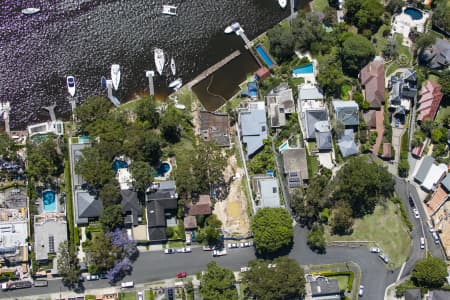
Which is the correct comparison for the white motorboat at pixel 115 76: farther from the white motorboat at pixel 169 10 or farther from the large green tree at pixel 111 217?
the large green tree at pixel 111 217

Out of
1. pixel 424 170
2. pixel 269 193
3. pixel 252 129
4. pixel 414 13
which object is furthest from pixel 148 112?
pixel 414 13

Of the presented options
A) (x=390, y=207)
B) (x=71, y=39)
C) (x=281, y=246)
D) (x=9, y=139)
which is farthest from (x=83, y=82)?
(x=390, y=207)

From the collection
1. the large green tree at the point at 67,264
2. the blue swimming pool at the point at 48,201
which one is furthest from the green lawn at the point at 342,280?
the blue swimming pool at the point at 48,201

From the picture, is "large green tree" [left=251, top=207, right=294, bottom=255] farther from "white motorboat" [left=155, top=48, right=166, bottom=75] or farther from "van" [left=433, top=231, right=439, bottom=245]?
"white motorboat" [left=155, top=48, right=166, bottom=75]

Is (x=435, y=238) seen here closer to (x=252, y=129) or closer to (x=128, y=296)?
(x=252, y=129)

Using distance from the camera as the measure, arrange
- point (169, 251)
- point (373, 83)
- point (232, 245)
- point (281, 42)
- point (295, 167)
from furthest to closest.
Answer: point (373, 83) → point (281, 42) → point (295, 167) → point (232, 245) → point (169, 251)
